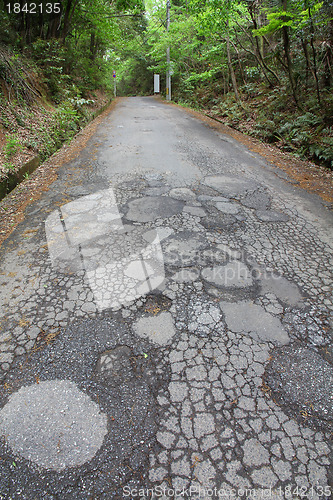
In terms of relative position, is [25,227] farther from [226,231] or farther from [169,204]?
[226,231]

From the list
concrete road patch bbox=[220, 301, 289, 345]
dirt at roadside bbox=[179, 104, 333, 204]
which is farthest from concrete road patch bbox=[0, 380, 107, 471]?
dirt at roadside bbox=[179, 104, 333, 204]

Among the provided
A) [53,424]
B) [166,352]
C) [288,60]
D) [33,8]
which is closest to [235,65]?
[288,60]

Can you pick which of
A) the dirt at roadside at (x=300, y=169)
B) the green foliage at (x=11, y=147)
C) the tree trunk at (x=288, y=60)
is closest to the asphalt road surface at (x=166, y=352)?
the dirt at roadside at (x=300, y=169)

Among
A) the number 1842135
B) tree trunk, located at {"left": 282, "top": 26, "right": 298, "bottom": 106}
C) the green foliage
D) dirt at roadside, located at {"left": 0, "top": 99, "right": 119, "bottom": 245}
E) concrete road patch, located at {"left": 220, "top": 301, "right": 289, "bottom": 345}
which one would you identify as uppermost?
the number 1842135

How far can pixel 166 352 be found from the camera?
2.01 metres

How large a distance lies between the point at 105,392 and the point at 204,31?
1235 cm

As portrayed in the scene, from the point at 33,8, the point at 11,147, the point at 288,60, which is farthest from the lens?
the point at 33,8

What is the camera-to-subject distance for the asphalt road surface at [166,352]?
56.0 inches

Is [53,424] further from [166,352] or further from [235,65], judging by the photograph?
[235,65]

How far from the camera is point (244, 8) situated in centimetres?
853

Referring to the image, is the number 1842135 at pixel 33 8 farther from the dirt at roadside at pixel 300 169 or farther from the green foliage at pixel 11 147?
the dirt at roadside at pixel 300 169

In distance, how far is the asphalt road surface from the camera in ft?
4.66

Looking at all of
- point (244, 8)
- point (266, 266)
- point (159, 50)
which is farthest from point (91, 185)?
point (159, 50)

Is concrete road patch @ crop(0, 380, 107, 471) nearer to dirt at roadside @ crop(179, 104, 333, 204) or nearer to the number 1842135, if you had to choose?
dirt at roadside @ crop(179, 104, 333, 204)
